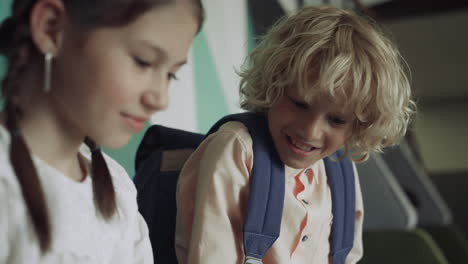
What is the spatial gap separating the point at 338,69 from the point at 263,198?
25cm

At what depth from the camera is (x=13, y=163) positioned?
65cm

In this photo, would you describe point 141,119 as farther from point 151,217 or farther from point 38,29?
point 151,217

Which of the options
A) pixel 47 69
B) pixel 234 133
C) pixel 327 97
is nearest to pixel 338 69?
pixel 327 97

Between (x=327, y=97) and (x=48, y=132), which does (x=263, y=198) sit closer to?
(x=327, y=97)

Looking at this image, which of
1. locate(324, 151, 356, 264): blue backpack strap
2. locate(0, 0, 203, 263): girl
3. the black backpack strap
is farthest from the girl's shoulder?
locate(324, 151, 356, 264): blue backpack strap

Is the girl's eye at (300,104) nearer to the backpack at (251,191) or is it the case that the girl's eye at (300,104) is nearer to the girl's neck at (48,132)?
the backpack at (251,191)

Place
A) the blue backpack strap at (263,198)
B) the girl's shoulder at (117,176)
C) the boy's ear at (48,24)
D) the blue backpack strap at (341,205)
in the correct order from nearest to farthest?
the boy's ear at (48,24) < the girl's shoulder at (117,176) < the blue backpack strap at (263,198) < the blue backpack strap at (341,205)

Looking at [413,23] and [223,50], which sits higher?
[223,50]

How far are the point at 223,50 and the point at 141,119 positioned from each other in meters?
1.18

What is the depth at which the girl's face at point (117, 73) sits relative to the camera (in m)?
0.66

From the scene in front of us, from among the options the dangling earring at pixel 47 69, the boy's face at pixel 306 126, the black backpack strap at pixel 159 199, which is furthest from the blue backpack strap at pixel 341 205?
the dangling earring at pixel 47 69

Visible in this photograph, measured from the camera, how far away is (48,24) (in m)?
0.66

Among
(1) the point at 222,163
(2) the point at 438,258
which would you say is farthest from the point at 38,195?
(2) the point at 438,258

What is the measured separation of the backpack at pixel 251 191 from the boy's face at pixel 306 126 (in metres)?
0.03
